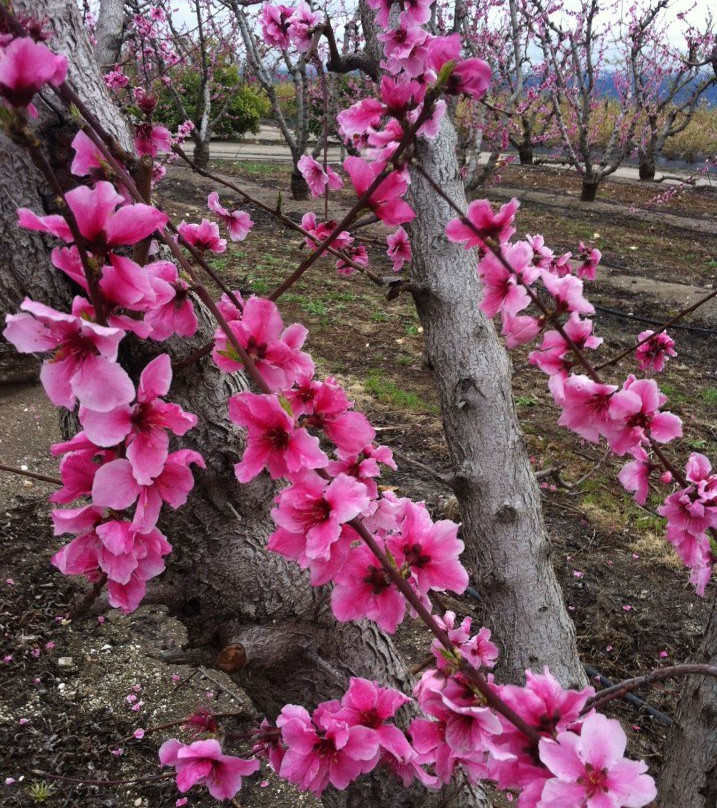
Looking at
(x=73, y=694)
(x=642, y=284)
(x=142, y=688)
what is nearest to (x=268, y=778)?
(x=142, y=688)

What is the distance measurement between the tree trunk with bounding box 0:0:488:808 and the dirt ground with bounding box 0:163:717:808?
0.83 metres

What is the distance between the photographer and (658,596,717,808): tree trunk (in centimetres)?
149

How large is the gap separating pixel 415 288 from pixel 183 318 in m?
1.17

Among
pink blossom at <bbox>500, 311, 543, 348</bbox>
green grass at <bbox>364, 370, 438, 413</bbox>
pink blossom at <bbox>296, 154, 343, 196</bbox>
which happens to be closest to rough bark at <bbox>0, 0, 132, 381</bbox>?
pink blossom at <bbox>296, 154, 343, 196</bbox>

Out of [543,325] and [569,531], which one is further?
[569,531]

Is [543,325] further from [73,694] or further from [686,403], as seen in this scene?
[686,403]

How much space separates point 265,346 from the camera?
861 millimetres

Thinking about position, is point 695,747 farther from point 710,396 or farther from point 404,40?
point 710,396

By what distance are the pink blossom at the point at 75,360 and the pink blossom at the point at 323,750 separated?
611mm

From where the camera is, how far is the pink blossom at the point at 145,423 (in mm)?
720

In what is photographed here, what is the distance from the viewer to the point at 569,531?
3799 millimetres

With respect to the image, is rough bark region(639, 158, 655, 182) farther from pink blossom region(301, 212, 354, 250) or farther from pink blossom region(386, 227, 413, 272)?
pink blossom region(301, 212, 354, 250)

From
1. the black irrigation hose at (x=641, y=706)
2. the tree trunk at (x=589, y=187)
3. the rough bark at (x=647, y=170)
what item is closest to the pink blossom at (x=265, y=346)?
the black irrigation hose at (x=641, y=706)

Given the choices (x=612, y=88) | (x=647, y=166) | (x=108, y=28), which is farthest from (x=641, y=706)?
(x=612, y=88)
